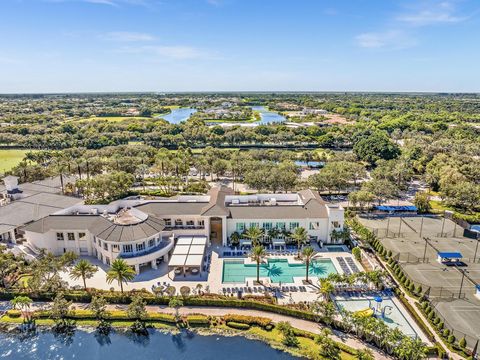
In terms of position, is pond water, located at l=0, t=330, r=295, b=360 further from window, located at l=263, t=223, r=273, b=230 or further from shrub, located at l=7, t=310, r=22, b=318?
window, located at l=263, t=223, r=273, b=230

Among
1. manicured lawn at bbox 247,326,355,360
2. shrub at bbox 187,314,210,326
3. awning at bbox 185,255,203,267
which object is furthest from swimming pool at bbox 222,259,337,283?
manicured lawn at bbox 247,326,355,360

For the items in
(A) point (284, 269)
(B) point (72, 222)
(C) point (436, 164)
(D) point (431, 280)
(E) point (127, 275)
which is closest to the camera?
(E) point (127, 275)

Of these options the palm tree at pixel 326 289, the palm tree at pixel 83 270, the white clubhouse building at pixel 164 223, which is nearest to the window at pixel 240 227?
the white clubhouse building at pixel 164 223

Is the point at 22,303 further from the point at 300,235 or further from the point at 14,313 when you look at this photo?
the point at 300,235

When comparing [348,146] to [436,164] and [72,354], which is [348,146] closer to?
[436,164]

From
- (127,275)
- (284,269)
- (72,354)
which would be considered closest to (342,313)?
(284,269)

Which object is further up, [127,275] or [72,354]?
[127,275]
